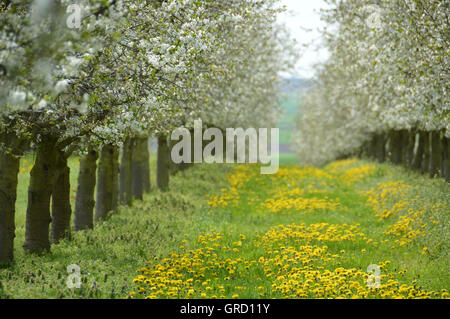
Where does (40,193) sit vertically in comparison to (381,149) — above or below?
below

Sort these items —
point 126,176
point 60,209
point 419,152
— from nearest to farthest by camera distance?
point 60,209, point 126,176, point 419,152

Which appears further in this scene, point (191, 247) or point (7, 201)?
point (191, 247)

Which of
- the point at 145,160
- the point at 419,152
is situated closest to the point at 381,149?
the point at 419,152

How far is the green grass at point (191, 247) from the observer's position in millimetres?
9875

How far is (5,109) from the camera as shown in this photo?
8.38 m

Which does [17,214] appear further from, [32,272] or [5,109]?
[5,109]

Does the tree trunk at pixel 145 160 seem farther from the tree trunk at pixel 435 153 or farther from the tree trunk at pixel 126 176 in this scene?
the tree trunk at pixel 435 153

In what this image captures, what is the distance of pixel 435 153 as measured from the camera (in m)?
27.5

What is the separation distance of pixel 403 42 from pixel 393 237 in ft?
20.8

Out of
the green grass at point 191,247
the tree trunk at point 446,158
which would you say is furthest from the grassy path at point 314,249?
the tree trunk at point 446,158

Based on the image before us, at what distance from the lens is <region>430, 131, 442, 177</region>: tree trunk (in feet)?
89.1

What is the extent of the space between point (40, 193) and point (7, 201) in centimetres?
83

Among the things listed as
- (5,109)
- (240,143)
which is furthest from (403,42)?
(240,143)

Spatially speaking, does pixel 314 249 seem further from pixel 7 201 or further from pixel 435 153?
pixel 435 153
